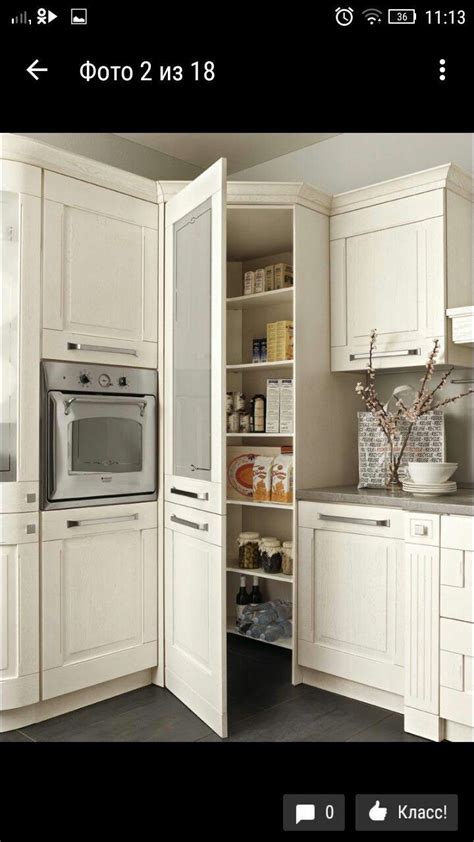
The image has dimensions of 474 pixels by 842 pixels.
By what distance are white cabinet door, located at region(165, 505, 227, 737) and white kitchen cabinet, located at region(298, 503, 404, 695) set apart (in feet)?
1.67

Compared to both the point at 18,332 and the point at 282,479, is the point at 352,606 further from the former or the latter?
the point at 18,332

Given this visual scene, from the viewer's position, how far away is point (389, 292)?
265cm

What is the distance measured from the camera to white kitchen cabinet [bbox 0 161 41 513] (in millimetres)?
2238

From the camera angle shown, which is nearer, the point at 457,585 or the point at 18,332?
the point at 457,585

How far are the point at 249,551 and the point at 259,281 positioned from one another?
1.35m

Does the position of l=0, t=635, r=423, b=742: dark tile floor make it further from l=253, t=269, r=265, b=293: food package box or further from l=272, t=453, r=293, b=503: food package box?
l=253, t=269, r=265, b=293: food package box

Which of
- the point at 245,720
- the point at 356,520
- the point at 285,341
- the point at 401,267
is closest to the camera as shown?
the point at 245,720

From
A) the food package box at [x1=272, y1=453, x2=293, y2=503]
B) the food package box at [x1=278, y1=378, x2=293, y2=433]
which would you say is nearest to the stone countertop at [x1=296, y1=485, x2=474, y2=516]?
the food package box at [x1=272, y1=453, x2=293, y2=503]

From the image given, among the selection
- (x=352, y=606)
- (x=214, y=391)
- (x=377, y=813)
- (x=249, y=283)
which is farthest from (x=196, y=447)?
(x=377, y=813)

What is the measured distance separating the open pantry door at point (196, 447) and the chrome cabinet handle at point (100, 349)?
0.50 ft

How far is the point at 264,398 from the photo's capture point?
128 inches
